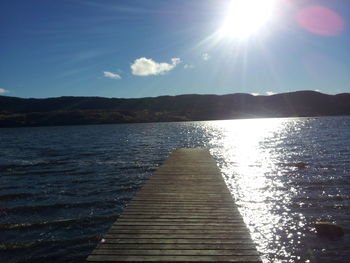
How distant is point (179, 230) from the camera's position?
9.98 m

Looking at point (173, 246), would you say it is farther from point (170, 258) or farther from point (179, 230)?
point (179, 230)

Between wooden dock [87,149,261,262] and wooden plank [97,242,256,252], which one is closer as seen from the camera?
wooden dock [87,149,261,262]

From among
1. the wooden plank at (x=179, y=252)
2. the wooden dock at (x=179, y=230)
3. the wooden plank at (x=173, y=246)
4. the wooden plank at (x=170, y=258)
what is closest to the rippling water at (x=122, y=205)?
the wooden dock at (x=179, y=230)

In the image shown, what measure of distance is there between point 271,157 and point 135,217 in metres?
29.4

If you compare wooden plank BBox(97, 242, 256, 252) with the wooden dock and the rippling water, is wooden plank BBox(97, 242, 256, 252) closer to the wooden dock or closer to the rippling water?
the wooden dock

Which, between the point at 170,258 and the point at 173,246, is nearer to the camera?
the point at 170,258

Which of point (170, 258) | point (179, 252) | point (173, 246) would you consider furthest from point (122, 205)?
point (170, 258)

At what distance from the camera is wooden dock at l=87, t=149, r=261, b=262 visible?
829cm

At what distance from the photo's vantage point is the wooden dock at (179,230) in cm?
829

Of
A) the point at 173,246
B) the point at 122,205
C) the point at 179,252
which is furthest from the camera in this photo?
the point at 122,205

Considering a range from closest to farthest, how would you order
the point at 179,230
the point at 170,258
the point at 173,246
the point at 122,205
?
the point at 170,258 → the point at 173,246 → the point at 179,230 → the point at 122,205

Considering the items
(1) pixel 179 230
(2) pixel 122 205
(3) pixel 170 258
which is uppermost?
(1) pixel 179 230

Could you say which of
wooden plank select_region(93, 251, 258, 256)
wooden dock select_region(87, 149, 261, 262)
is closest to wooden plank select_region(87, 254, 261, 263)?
wooden dock select_region(87, 149, 261, 262)

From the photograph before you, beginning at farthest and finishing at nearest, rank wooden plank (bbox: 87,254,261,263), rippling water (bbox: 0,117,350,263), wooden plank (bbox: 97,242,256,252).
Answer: rippling water (bbox: 0,117,350,263) < wooden plank (bbox: 97,242,256,252) < wooden plank (bbox: 87,254,261,263)
